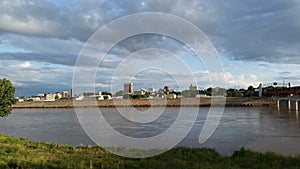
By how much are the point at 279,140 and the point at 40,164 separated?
20.5 m

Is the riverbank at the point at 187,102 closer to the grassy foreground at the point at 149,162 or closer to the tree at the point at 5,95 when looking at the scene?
the tree at the point at 5,95

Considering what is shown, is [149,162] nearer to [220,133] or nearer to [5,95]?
[220,133]

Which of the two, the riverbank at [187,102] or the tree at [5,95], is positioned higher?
the tree at [5,95]

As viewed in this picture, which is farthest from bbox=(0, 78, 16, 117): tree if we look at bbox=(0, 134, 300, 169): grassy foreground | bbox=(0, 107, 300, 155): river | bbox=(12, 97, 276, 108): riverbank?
bbox=(12, 97, 276, 108): riverbank

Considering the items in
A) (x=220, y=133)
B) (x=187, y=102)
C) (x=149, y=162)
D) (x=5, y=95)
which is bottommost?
(x=220, y=133)

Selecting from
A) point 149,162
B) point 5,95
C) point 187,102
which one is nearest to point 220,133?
point 149,162

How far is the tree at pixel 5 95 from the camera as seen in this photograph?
1105 inches

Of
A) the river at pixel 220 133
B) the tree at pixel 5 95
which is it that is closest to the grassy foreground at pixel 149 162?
the river at pixel 220 133

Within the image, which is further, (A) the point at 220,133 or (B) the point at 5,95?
(A) the point at 220,133

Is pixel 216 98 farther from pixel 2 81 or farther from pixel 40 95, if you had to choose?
pixel 40 95

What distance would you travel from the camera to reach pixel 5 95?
28.3m

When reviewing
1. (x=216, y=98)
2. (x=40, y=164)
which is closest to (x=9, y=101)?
(x=40, y=164)

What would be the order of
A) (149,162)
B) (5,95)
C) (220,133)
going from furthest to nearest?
1. (220,133)
2. (5,95)
3. (149,162)

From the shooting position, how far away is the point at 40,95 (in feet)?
592
